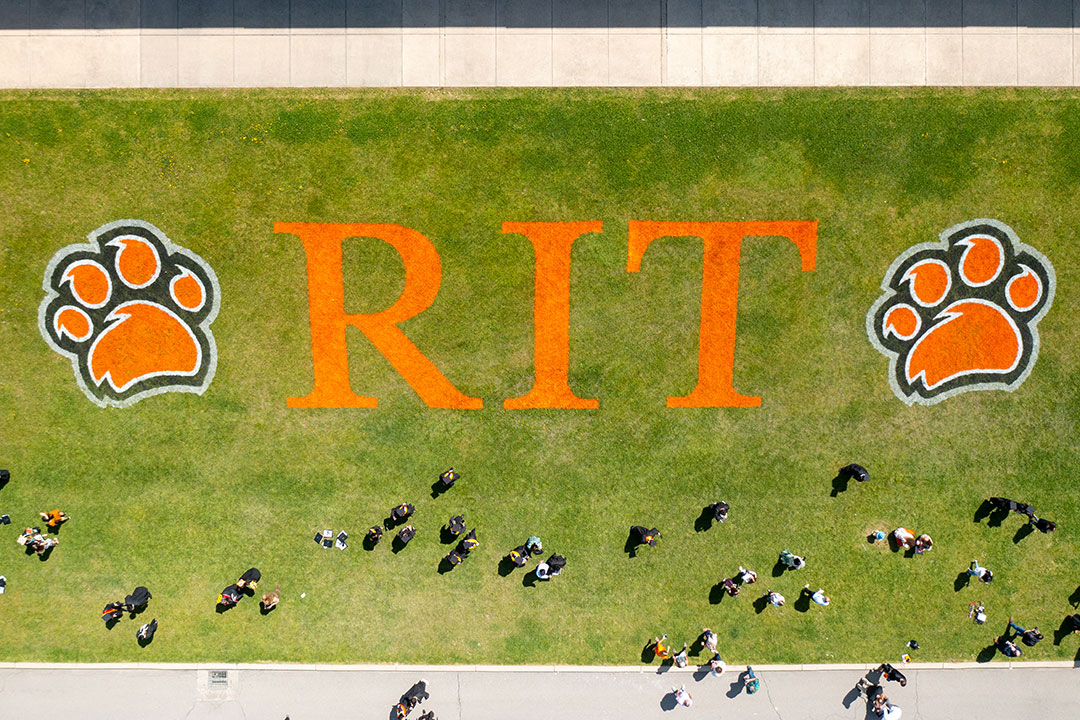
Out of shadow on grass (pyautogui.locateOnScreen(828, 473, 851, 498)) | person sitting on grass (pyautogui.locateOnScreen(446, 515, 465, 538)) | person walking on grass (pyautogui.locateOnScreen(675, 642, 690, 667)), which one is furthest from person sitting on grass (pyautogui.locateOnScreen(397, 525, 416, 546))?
shadow on grass (pyautogui.locateOnScreen(828, 473, 851, 498))

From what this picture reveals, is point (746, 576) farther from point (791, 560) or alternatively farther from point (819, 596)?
point (819, 596)

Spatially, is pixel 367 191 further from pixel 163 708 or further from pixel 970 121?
pixel 970 121

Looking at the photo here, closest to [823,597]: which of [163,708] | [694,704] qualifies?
[694,704]

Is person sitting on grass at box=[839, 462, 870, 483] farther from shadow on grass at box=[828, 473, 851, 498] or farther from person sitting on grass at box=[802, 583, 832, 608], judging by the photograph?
person sitting on grass at box=[802, 583, 832, 608]

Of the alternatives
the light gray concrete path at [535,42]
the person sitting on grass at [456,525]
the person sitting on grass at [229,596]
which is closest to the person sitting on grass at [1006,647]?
the person sitting on grass at [456,525]

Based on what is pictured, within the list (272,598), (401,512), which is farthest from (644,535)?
(272,598)

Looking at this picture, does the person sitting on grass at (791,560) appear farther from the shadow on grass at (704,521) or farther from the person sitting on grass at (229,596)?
the person sitting on grass at (229,596)
